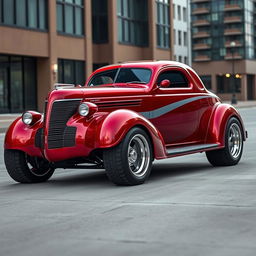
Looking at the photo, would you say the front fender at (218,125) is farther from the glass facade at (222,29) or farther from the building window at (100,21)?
the glass facade at (222,29)

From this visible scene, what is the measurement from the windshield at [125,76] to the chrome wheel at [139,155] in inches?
57.7

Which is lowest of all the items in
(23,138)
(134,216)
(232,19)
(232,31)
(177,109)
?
(134,216)

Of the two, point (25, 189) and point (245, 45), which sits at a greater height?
point (245, 45)

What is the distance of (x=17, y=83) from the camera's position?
50.5 m

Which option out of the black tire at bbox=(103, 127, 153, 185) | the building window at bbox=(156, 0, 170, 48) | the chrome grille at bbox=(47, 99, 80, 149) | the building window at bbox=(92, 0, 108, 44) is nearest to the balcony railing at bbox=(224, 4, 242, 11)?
the building window at bbox=(156, 0, 170, 48)

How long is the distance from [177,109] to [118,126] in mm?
1912

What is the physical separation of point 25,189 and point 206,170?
10.8 feet

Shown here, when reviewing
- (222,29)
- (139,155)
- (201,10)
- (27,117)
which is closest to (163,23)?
(222,29)

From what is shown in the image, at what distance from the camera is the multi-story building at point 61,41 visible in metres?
A: 48.2

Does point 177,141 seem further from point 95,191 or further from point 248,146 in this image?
point 248,146

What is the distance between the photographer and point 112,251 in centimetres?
550

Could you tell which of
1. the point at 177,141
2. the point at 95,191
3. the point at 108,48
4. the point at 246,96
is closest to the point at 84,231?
the point at 95,191

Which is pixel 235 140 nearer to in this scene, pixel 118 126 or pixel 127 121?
pixel 127 121

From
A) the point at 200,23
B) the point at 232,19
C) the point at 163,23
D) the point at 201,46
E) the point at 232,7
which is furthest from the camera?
the point at 201,46
